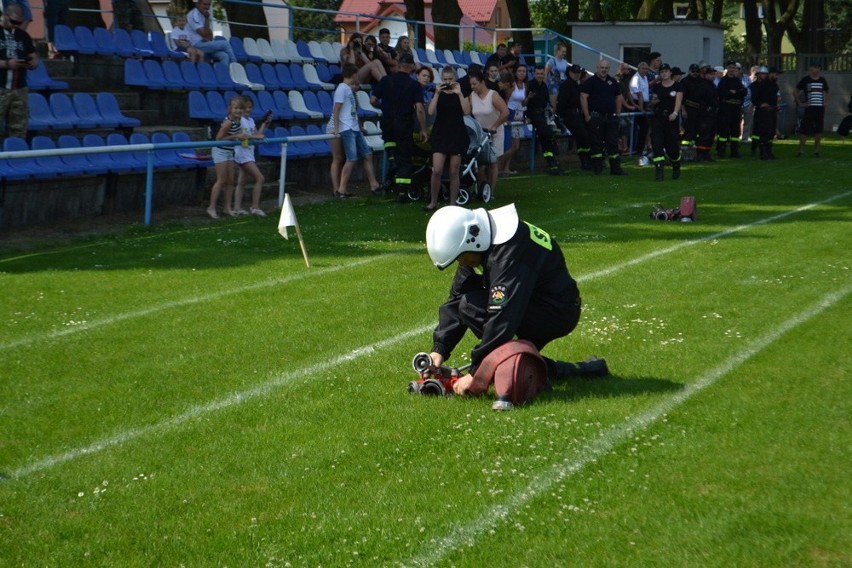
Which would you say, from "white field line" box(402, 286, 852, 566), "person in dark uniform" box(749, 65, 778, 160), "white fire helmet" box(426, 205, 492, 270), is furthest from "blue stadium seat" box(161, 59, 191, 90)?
"white fire helmet" box(426, 205, 492, 270)

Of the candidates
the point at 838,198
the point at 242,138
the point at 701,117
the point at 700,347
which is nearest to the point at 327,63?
the point at 701,117

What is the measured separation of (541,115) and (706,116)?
5318 mm

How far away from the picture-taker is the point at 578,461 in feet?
21.3

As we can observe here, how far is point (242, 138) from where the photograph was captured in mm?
17562

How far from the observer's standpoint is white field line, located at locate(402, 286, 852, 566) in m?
5.44

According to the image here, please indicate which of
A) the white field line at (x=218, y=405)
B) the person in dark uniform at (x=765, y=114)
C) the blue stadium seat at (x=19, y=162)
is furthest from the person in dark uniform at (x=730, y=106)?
the white field line at (x=218, y=405)

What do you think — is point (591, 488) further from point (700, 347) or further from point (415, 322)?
point (415, 322)

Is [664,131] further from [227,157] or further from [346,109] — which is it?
[227,157]

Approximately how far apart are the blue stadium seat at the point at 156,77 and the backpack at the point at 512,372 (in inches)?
595

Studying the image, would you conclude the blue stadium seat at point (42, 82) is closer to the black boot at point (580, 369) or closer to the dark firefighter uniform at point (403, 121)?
the dark firefighter uniform at point (403, 121)

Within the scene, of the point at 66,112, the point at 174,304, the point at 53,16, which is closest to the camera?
the point at 174,304

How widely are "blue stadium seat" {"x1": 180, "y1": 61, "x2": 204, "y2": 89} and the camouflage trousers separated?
518cm

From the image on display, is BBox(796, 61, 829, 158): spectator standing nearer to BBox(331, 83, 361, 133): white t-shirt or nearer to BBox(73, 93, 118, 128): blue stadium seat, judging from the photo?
BBox(331, 83, 361, 133): white t-shirt

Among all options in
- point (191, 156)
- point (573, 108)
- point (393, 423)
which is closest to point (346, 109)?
point (191, 156)
